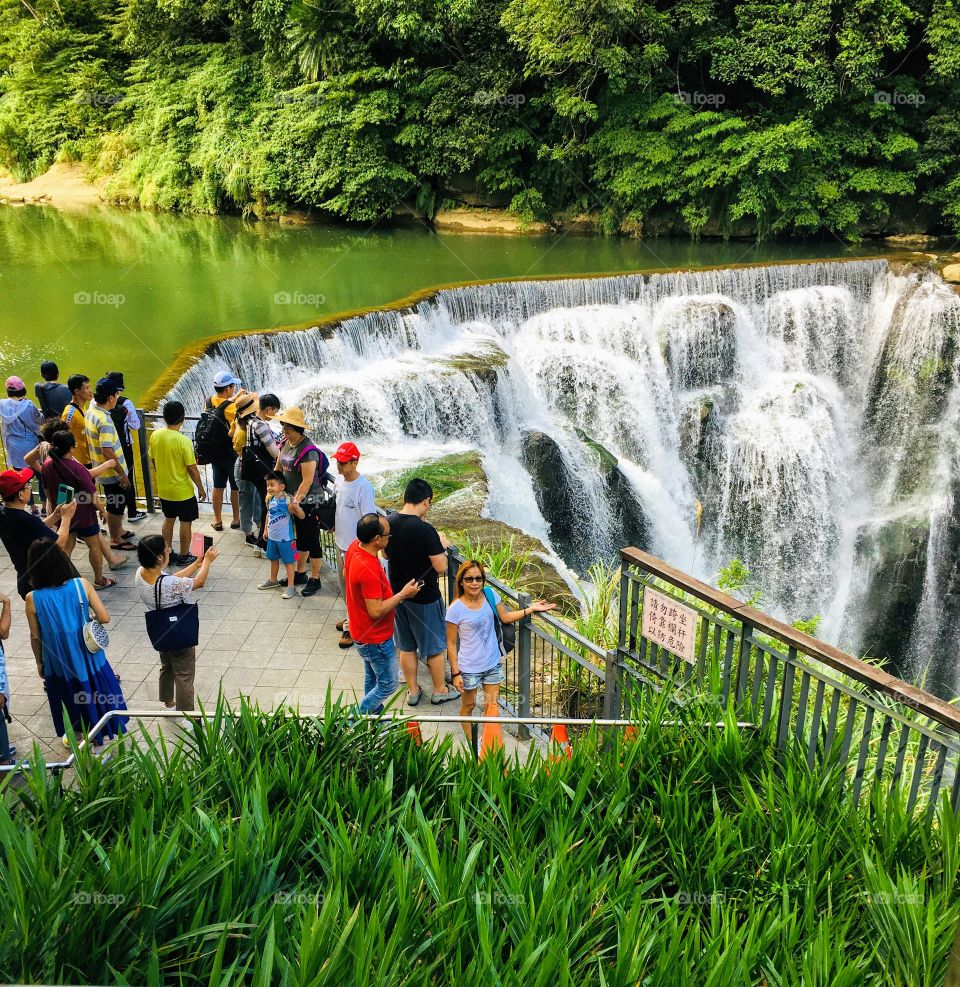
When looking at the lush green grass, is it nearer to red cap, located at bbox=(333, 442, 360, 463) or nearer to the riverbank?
red cap, located at bbox=(333, 442, 360, 463)

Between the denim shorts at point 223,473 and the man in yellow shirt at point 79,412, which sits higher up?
the man in yellow shirt at point 79,412

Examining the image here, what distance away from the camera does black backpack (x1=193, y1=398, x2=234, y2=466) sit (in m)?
8.23

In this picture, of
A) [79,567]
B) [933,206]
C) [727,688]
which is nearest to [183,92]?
[933,206]

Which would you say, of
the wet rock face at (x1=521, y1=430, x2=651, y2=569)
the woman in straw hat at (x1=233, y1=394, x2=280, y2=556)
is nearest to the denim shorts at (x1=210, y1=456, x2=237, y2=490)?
the woman in straw hat at (x1=233, y1=394, x2=280, y2=556)

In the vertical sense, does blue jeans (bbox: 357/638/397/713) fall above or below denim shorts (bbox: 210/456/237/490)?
below

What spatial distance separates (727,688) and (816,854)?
1.20 meters

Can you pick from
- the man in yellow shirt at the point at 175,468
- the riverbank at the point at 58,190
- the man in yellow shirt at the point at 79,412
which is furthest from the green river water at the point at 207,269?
the man in yellow shirt at the point at 175,468

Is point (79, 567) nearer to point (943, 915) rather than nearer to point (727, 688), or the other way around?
point (727, 688)

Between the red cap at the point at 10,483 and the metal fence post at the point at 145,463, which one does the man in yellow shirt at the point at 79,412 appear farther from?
the red cap at the point at 10,483

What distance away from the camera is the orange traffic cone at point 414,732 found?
4.33 m

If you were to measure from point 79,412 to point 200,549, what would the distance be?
5.16ft

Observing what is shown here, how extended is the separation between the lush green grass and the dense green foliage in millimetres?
22432

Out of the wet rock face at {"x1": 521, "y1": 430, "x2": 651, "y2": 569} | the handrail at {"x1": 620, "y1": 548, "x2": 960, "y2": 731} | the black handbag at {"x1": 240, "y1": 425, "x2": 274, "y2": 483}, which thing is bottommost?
the wet rock face at {"x1": 521, "y1": 430, "x2": 651, "y2": 569}

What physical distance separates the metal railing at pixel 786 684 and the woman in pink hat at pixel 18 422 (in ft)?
18.7
